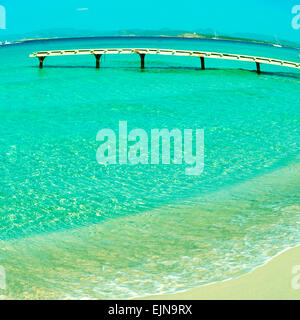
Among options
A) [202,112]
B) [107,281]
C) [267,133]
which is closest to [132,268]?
[107,281]

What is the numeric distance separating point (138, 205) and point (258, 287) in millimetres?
4216

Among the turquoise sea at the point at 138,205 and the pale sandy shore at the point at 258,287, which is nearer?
the pale sandy shore at the point at 258,287

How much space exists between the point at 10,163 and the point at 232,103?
14725 millimetres

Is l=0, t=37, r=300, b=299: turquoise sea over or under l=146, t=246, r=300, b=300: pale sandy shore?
over

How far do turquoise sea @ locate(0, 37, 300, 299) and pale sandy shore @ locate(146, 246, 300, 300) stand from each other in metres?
0.23

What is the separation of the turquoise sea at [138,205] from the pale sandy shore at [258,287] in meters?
0.23

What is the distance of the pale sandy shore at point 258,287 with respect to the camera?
19.1 feet

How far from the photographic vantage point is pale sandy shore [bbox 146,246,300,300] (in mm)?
5828

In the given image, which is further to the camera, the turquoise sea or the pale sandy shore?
the turquoise sea

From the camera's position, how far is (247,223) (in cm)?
859

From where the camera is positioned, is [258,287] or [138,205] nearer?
[258,287]

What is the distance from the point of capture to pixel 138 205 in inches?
384

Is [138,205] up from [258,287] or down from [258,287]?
up
